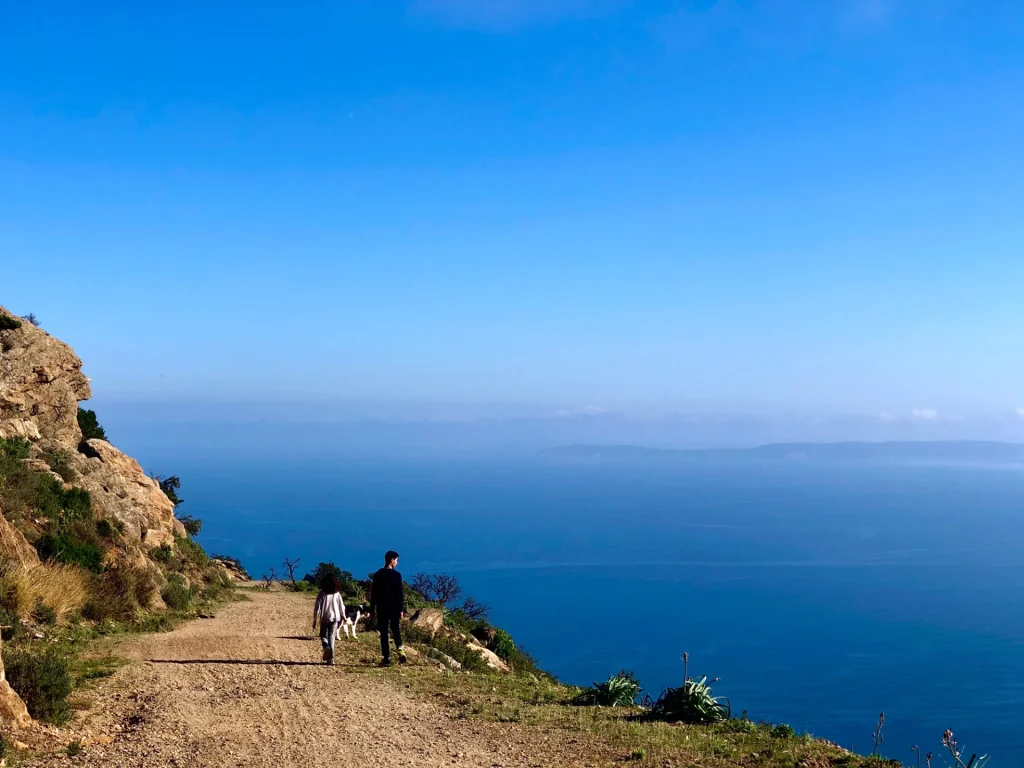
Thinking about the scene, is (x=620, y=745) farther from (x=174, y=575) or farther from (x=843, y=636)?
(x=843, y=636)

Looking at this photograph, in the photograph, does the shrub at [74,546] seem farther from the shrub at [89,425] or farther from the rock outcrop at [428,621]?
the shrub at [89,425]

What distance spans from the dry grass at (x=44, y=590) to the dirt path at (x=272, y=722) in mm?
1489

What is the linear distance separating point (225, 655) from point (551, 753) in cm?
667

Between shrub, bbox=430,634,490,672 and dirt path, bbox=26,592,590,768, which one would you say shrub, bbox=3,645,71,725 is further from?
shrub, bbox=430,634,490,672

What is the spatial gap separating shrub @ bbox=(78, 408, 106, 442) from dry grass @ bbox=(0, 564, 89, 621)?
12128 millimetres

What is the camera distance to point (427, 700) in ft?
31.2

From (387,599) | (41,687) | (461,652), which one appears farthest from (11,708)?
(461,652)

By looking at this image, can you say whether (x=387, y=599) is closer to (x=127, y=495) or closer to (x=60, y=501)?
(x=60, y=501)

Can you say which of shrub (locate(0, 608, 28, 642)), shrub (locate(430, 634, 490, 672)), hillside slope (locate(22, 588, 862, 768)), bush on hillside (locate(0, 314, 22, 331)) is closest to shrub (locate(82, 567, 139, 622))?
hillside slope (locate(22, 588, 862, 768))

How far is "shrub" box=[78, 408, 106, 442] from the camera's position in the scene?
24.7 metres

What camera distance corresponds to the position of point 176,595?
16.8 meters

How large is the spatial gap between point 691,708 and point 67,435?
20.2 metres

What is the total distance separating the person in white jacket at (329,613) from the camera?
11672 mm

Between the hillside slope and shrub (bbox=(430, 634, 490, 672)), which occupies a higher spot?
the hillside slope
